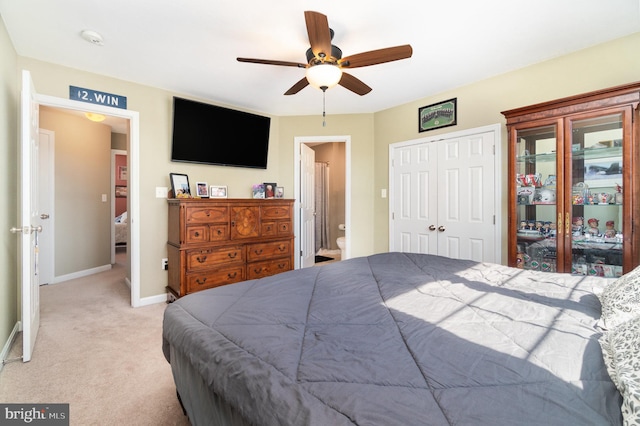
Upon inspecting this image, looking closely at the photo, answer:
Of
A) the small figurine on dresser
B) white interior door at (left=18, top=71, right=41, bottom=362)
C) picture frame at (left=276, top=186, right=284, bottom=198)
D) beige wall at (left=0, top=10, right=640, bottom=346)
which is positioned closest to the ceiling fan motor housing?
beige wall at (left=0, top=10, right=640, bottom=346)

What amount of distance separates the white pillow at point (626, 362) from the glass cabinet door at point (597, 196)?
179 centimetres

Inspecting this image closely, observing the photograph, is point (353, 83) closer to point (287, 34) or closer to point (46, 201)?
point (287, 34)

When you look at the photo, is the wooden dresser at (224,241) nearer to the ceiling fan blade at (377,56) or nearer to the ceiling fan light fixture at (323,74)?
the ceiling fan light fixture at (323,74)

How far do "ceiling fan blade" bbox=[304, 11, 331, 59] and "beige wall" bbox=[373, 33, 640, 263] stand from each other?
6.56ft

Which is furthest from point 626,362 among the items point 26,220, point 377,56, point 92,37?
point 92,37

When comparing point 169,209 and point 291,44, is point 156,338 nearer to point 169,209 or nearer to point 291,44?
point 169,209

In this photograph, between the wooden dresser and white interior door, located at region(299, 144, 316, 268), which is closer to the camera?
the wooden dresser

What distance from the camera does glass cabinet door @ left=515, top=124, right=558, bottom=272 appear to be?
7.89 feet

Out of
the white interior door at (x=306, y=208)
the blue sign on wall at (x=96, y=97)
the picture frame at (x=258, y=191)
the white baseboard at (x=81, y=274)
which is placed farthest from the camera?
the white interior door at (x=306, y=208)

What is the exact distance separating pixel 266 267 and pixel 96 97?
2512 millimetres

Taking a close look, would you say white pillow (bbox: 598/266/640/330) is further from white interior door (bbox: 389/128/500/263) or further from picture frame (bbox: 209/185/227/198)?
picture frame (bbox: 209/185/227/198)

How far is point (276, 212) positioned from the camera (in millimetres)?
3676

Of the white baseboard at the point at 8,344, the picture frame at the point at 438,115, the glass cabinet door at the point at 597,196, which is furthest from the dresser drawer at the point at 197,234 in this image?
the glass cabinet door at the point at 597,196

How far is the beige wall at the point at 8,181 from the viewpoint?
2057 millimetres
